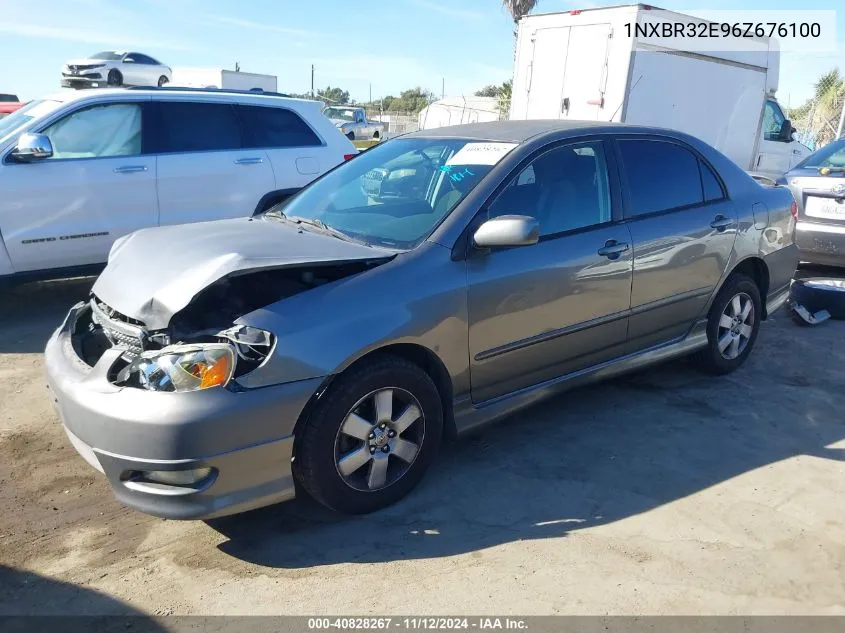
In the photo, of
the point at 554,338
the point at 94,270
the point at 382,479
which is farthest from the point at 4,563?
the point at 94,270

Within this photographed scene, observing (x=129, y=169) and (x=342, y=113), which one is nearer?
(x=129, y=169)

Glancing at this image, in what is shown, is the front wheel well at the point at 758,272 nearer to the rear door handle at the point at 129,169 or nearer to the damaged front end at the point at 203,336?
the damaged front end at the point at 203,336

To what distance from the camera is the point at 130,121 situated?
630cm

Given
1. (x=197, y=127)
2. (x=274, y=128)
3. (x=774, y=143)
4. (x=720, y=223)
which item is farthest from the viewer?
(x=774, y=143)

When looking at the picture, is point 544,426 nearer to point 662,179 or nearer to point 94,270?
point 662,179

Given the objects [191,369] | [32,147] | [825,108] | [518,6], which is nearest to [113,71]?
[518,6]

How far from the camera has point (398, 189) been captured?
3977 mm

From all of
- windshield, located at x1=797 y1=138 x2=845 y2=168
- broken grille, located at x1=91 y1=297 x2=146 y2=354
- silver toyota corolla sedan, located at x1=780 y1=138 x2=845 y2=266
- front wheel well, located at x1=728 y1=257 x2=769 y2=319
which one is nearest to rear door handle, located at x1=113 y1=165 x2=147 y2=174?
broken grille, located at x1=91 y1=297 x2=146 y2=354

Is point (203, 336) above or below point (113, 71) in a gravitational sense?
below

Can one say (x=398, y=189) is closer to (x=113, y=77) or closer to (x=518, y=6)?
(x=113, y=77)

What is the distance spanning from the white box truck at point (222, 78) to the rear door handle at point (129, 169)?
15334 mm

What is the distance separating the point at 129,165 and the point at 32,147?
81cm

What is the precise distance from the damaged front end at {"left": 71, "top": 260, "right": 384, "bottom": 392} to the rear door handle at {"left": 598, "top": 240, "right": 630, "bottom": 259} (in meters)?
1.43

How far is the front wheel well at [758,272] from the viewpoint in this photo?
16.5ft
